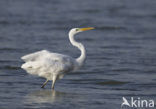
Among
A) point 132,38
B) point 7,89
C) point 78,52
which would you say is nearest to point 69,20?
point 132,38

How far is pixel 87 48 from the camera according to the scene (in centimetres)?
1669

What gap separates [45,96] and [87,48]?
652cm

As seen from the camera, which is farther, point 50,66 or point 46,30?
point 46,30

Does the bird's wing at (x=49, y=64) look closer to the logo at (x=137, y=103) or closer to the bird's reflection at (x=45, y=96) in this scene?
the bird's reflection at (x=45, y=96)

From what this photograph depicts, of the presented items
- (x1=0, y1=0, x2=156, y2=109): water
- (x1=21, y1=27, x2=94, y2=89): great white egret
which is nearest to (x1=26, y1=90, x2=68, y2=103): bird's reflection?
(x1=0, y1=0, x2=156, y2=109): water

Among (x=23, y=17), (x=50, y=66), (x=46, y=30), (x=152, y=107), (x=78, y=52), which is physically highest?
(x=23, y=17)

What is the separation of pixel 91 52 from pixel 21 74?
3897 millimetres

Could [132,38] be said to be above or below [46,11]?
below

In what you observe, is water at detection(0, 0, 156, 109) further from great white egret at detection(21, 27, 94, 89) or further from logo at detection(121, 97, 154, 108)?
great white egret at detection(21, 27, 94, 89)

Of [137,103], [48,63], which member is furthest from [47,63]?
[137,103]

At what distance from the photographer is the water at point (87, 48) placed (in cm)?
1023

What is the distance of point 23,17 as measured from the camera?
24234 millimetres

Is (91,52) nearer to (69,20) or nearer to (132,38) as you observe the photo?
(132,38)

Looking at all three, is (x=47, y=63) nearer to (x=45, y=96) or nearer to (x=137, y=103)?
(x=45, y=96)
